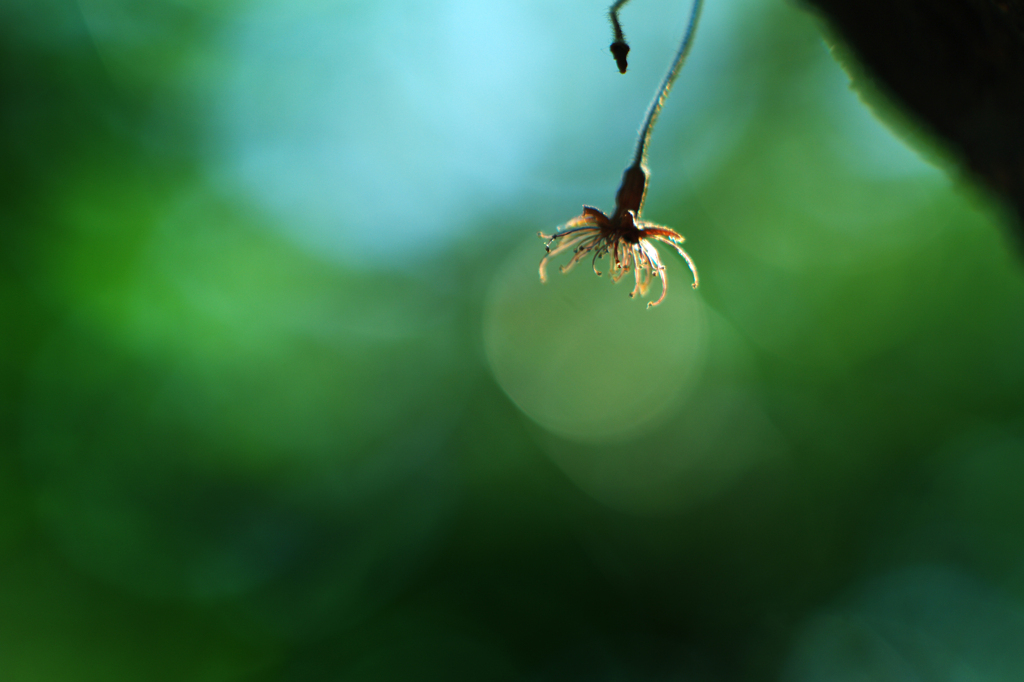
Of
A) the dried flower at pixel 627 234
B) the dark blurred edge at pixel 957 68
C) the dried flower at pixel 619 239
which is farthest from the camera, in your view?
the dried flower at pixel 619 239

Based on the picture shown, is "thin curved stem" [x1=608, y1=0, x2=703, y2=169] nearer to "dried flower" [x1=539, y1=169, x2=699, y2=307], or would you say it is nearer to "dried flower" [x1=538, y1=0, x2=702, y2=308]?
"dried flower" [x1=538, y1=0, x2=702, y2=308]

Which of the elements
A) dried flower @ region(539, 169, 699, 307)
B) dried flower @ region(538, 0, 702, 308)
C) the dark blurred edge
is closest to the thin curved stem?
dried flower @ region(538, 0, 702, 308)

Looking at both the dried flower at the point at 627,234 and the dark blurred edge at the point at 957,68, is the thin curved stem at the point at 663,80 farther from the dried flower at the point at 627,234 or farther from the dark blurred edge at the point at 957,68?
the dark blurred edge at the point at 957,68

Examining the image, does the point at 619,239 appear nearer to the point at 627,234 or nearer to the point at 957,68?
the point at 627,234

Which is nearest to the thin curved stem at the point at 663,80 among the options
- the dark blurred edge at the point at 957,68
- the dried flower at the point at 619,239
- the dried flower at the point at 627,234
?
the dried flower at the point at 627,234

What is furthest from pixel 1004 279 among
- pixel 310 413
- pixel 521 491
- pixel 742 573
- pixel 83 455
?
pixel 83 455

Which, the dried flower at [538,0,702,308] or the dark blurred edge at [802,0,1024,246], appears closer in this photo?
the dark blurred edge at [802,0,1024,246]
